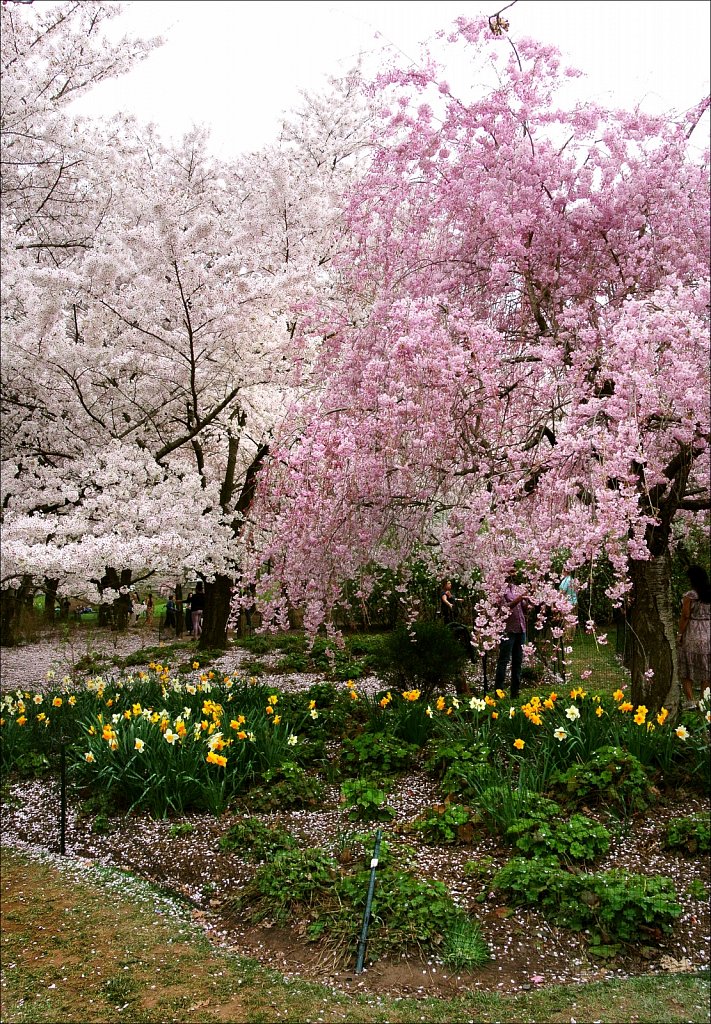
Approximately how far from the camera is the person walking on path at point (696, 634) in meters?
7.33

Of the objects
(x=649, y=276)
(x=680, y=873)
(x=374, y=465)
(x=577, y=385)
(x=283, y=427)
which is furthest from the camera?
(x=283, y=427)

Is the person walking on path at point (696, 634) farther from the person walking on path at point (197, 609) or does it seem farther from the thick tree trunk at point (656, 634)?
the person walking on path at point (197, 609)

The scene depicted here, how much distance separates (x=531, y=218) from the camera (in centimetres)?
568

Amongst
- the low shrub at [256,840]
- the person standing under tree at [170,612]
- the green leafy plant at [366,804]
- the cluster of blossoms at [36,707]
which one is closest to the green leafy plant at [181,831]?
the low shrub at [256,840]

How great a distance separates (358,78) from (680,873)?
10.5m

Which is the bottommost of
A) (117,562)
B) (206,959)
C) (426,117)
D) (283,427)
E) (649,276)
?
(206,959)

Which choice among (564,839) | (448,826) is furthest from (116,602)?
(564,839)

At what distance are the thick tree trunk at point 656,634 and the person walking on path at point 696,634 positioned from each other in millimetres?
1316

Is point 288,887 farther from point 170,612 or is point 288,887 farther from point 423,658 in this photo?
point 170,612

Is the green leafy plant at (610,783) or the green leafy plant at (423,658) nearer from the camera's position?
the green leafy plant at (610,783)

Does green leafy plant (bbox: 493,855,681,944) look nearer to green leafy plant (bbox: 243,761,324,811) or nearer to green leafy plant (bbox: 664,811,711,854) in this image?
green leafy plant (bbox: 664,811,711,854)

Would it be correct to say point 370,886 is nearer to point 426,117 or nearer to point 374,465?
point 374,465

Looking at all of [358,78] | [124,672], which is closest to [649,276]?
[358,78]

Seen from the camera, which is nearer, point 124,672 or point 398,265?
point 398,265
